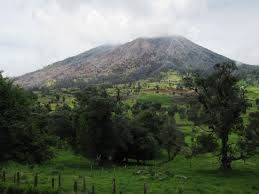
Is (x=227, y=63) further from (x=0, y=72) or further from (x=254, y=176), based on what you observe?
(x=0, y=72)

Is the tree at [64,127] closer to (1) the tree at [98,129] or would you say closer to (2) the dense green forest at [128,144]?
(2) the dense green forest at [128,144]

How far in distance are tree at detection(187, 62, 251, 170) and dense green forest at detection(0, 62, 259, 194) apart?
6.3 inches

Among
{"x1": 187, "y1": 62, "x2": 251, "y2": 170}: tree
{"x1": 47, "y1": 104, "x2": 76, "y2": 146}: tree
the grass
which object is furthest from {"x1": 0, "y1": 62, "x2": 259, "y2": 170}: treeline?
the grass

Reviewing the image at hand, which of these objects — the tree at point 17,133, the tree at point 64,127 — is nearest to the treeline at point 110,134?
the tree at point 64,127

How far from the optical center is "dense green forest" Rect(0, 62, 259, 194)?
46.1 meters

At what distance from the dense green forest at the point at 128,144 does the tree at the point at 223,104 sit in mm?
161

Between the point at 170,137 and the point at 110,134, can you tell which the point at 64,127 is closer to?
the point at 110,134

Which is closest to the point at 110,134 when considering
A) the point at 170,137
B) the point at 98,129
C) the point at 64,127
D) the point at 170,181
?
the point at 98,129

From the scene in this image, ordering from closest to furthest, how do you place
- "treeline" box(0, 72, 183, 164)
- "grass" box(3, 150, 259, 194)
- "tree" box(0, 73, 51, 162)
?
1. "tree" box(0, 73, 51, 162)
2. "treeline" box(0, 72, 183, 164)
3. "grass" box(3, 150, 259, 194)

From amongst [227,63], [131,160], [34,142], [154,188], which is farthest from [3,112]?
[131,160]

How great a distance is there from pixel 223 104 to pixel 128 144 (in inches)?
987

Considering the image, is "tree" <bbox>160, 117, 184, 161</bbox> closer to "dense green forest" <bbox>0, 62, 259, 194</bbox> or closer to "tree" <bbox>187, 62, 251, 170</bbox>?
"dense green forest" <bbox>0, 62, 259, 194</bbox>

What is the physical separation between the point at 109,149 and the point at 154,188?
33.3 metres

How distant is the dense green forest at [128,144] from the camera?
46.1m
